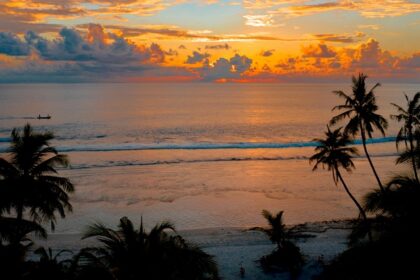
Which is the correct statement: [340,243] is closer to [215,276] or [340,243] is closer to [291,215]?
[291,215]

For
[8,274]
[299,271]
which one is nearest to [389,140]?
[299,271]

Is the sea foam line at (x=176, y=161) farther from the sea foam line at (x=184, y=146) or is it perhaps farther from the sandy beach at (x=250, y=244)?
the sandy beach at (x=250, y=244)

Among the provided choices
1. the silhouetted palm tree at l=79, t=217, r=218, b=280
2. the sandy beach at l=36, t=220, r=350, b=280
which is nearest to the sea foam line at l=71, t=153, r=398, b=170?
the sandy beach at l=36, t=220, r=350, b=280

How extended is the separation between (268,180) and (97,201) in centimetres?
1664

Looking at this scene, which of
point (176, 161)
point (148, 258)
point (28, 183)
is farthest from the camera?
point (176, 161)

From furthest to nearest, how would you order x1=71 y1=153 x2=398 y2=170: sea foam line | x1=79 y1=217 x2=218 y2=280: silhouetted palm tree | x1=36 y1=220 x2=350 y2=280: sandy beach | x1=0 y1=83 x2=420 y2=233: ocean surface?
1. x1=71 y1=153 x2=398 y2=170: sea foam line
2. x1=0 y1=83 x2=420 y2=233: ocean surface
3. x1=36 y1=220 x2=350 y2=280: sandy beach
4. x1=79 y1=217 x2=218 y2=280: silhouetted palm tree

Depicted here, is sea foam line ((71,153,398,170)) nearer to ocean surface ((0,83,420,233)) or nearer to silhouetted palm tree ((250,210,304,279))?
ocean surface ((0,83,420,233))

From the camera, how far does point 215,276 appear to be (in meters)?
10.6

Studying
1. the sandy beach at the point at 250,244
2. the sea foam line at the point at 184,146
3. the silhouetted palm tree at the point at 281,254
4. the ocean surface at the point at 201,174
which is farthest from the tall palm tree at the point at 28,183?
the sea foam line at the point at 184,146

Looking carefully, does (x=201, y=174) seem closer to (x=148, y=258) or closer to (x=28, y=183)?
(x=28, y=183)

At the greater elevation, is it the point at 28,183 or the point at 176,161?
the point at 28,183

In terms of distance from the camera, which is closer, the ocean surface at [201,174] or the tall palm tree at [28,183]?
the tall palm tree at [28,183]

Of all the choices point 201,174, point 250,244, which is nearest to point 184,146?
point 201,174

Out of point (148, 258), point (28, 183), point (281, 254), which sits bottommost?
point (281, 254)
